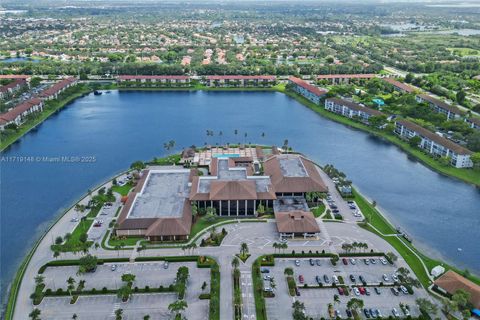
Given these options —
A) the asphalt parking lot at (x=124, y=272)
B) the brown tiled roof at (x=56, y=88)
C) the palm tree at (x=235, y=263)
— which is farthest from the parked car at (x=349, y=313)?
the brown tiled roof at (x=56, y=88)

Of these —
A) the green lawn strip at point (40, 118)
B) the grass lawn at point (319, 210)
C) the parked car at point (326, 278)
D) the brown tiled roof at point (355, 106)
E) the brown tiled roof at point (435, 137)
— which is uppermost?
the brown tiled roof at point (355, 106)

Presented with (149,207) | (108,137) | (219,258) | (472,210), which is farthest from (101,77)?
(472,210)

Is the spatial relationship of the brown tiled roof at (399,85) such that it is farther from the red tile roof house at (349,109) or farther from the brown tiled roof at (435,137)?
the brown tiled roof at (435,137)

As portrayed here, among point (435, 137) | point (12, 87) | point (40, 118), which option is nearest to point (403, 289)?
point (435, 137)

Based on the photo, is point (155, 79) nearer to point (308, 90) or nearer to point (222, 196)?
point (308, 90)

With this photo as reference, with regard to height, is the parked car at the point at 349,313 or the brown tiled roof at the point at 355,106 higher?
the brown tiled roof at the point at 355,106
